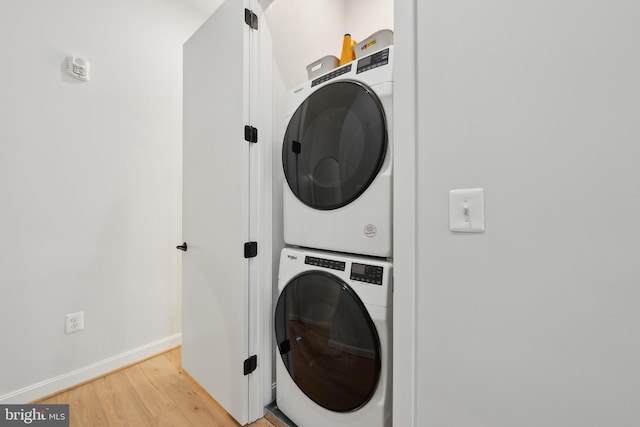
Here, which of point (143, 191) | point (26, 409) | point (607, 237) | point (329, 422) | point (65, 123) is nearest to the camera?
point (607, 237)

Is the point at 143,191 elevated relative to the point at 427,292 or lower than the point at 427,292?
elevated

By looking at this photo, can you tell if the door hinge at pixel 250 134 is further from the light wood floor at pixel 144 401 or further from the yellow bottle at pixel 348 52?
the light wood floor at pixel 144 401

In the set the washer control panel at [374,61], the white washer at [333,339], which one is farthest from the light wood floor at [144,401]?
the washer control panel at [374,61]

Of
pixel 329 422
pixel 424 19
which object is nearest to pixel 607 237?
pixel 424 19

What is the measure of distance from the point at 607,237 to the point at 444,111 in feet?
1.54

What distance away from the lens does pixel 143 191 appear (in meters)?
2.09

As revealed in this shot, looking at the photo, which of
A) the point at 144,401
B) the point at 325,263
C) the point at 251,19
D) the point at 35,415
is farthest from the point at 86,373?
the point at 251,19

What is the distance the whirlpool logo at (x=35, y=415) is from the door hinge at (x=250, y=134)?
178cm

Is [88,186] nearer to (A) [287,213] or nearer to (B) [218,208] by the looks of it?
(B) [218,208]

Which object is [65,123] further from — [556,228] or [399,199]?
[556,228]

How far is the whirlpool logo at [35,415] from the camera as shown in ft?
4.70

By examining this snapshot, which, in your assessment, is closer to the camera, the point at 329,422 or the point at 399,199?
the point at 399,199

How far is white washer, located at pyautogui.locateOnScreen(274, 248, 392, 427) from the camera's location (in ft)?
3.35

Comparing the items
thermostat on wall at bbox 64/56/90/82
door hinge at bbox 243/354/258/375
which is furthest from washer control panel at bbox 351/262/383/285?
thermostat on wall at bbox 64/56/90/82
